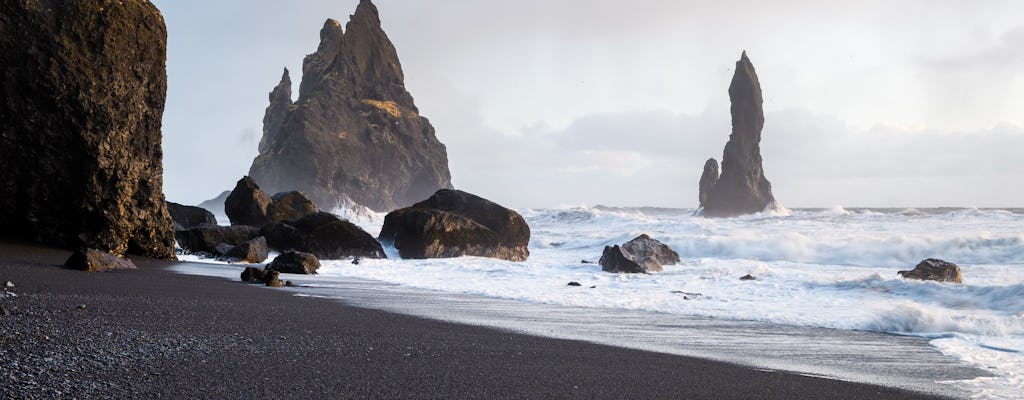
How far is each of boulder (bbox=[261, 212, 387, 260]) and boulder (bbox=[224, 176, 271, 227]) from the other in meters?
3.63

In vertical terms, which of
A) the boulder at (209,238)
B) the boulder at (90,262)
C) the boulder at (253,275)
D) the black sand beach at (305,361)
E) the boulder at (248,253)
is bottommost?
the black sand beach at (305,361)

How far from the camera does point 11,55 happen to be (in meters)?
11.3

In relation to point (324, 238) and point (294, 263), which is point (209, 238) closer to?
point (324, 238)

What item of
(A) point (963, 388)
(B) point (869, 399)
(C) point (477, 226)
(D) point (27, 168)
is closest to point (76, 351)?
(B) point (869, 399)

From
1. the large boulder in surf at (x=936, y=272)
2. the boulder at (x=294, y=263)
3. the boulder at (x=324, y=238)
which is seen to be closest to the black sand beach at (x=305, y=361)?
the boulder at (x=294, y=263)

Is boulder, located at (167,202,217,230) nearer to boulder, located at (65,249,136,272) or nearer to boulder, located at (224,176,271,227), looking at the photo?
boulder, located at (224,176,271,227)

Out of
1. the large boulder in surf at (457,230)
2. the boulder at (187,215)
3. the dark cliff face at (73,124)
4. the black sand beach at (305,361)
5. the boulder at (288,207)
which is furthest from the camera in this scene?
the boulder at (288,207)

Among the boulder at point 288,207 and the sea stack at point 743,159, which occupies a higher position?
the sea stack at point 743,159

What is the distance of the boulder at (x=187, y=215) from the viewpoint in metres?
20.8

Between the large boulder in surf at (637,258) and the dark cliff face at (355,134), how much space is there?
75.2 metres

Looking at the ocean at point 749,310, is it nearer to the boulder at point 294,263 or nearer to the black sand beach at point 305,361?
the boulder at point 294,263

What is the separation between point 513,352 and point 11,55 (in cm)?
1094

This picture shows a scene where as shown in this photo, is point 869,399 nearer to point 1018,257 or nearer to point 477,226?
point 477,226

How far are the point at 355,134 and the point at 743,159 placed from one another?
171 feet
